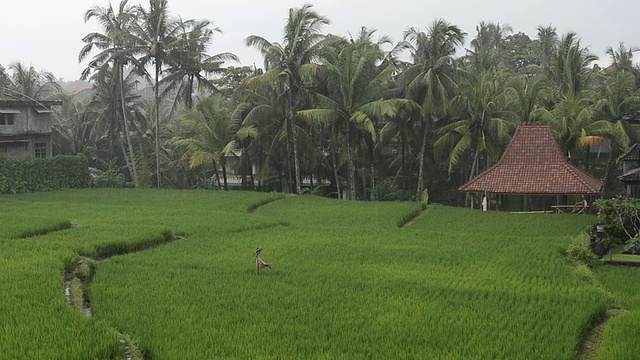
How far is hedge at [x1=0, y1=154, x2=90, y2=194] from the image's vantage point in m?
Result: 26.0

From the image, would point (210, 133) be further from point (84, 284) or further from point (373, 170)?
point (84, 284)

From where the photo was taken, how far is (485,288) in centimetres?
1147

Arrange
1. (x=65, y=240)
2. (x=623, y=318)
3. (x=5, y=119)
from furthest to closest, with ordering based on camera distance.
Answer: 1. (x=5, y=119)
2. (x=65, y=240)
3. (x=623, y=318)

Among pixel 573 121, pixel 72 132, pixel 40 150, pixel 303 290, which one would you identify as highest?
pixel 72 132

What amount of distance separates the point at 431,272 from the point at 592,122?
16.9 metres

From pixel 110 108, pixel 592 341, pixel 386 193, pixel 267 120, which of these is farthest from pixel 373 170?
pixel 592 341

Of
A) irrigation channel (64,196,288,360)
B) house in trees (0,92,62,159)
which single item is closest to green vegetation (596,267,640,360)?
irrigation channel (64,196,288,360)

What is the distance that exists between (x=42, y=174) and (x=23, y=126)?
317 cm

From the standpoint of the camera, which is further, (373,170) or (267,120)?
(373,170)

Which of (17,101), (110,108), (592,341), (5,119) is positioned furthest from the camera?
(110,108)

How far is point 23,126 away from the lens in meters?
29.3

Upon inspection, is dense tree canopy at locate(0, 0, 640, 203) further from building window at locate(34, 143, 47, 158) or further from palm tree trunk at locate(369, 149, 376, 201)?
building window at locate(34, 143, 47, 158)

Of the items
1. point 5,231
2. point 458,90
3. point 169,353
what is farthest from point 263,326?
point 458,90

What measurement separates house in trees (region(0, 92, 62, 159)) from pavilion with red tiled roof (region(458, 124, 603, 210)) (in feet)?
60.5
